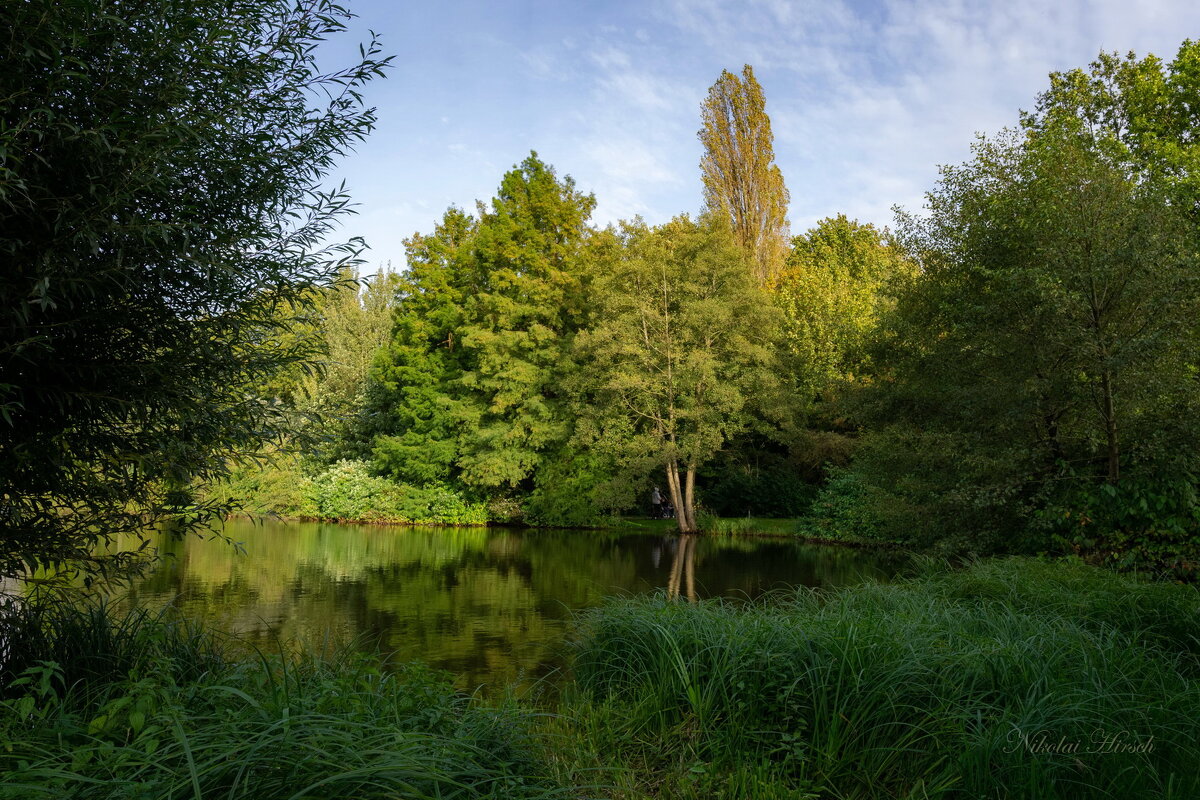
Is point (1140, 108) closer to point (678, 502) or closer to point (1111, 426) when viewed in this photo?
point (1111, 426)

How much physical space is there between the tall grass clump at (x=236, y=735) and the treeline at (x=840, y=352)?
8.47 feet

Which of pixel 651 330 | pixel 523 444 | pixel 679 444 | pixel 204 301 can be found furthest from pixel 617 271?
pixel 204 301

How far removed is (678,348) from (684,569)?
9.20m

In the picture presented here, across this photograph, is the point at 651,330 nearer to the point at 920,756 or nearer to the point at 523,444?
the point at 523,444

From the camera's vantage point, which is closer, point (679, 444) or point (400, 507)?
point (679, 444)

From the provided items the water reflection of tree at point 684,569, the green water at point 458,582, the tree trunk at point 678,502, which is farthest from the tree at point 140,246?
the tree trunk at point 678,502

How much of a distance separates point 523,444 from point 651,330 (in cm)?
678

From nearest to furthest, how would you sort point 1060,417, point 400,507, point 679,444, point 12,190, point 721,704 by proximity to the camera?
point 12,190, point 721,704, point 1060,417, point 679,444, point 400,507

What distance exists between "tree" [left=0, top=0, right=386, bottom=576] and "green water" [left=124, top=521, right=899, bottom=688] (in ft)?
5.03

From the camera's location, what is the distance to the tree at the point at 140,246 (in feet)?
13.0

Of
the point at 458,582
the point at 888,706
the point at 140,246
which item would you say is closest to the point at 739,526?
the point at 458,582

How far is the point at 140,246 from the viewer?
4449 mm

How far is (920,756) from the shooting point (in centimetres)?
408

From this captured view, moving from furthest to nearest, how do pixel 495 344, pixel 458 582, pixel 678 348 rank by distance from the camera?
1. pixel 495 344
2. pixel 678 348
3. pixel 458 582
